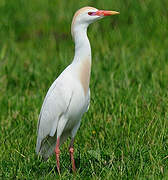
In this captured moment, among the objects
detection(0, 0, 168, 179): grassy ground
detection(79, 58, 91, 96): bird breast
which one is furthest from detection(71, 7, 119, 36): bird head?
detection(0, 0, 168, 179): grassy ground

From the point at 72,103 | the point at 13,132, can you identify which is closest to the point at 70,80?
the point at 72,103

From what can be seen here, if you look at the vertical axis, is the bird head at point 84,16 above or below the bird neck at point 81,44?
above

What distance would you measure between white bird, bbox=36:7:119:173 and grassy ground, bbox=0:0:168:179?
31 cm

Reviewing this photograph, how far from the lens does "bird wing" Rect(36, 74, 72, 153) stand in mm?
3975

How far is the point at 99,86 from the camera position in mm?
6000

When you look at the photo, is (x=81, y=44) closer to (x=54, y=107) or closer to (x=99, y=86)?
(x=54, y=107)

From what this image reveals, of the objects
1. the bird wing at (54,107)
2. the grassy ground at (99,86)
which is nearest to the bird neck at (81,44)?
the bird wing at (54,107)

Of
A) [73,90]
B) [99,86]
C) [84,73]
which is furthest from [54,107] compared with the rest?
[99,86]

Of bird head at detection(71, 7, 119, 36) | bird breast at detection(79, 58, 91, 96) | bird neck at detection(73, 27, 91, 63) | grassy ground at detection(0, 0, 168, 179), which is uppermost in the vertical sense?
bird head at detection(71, 7, 119, 36)

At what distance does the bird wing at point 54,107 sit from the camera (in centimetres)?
397

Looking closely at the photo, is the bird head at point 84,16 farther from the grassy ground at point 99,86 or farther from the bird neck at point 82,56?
the grassy ground at point 99,86

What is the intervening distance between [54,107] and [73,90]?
0.81 ft

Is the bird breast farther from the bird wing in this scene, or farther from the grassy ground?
the grassy ground

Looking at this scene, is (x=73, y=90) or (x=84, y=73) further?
→ (x=84, y=73)
